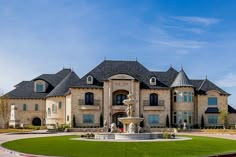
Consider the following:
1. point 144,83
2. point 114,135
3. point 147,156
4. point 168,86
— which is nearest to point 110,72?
point 144,83

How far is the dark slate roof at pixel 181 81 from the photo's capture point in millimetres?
63562

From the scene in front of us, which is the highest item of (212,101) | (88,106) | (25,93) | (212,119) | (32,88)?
(32,88)

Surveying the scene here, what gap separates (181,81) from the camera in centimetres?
6394

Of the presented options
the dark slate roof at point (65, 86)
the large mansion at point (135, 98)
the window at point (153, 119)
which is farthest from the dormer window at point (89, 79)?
the window at point (153, 119)

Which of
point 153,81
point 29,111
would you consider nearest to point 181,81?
point 153,81

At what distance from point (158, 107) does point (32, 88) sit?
84.2 ft

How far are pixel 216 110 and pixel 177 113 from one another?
7.15m

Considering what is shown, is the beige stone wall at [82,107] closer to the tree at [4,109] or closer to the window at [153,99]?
the window at [153,99]

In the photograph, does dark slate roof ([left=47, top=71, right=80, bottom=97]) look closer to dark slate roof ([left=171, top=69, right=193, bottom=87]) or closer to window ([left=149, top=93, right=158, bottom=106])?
window ([left=149, top=93, right=158, bottom=106])

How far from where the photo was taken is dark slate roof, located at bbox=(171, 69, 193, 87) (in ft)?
209

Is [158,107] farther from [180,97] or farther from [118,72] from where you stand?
[118,72]

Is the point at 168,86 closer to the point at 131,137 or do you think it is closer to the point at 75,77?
the point at 75,77

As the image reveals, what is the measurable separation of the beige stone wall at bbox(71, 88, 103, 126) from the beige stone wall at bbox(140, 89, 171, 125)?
7453 mm

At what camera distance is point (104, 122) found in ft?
193
